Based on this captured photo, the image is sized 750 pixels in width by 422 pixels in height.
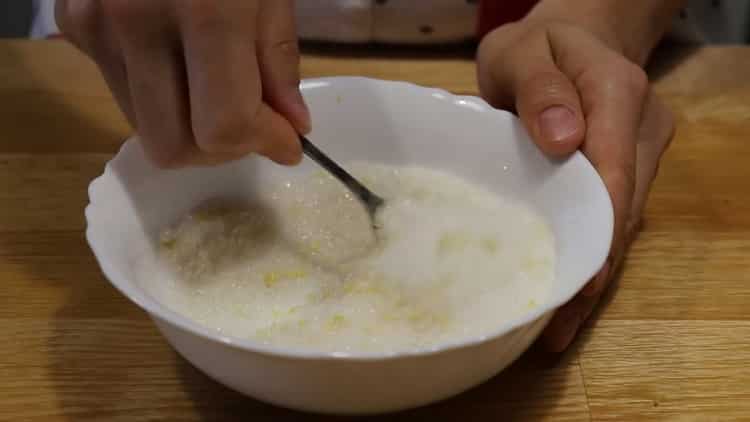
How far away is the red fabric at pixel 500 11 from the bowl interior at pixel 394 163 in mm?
356

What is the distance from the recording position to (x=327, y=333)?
1.92 feet

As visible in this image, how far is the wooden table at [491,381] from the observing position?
629 mm

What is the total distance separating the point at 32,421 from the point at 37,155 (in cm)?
38

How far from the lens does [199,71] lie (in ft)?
1.78

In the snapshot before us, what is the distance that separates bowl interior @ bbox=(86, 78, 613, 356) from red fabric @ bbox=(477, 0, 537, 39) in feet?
1.17

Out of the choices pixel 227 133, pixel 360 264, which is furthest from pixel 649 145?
pixel 227 133

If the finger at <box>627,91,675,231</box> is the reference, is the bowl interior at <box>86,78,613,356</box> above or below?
above

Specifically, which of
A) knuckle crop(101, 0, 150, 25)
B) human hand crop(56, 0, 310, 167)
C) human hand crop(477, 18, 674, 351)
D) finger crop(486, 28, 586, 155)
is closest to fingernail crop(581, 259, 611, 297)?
human hand crop(477, 18, 674, 351)

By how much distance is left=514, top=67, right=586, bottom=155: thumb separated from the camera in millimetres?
696

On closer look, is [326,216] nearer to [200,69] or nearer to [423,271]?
[423,271]

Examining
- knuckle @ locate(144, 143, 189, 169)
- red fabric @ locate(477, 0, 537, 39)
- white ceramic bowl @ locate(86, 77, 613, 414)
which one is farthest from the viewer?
red fabric @ locate(477, 0, 537, 39)

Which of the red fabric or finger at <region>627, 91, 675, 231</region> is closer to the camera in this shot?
finger at <region>627, 91, 675, 231</region>

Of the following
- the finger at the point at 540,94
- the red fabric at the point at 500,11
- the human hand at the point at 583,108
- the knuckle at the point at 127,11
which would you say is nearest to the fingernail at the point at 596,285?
the human hand at the point at 583,108

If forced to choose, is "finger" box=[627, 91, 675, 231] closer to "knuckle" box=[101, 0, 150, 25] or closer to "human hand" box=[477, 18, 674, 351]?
"human hand" box=[477, 18, 674, 351]
